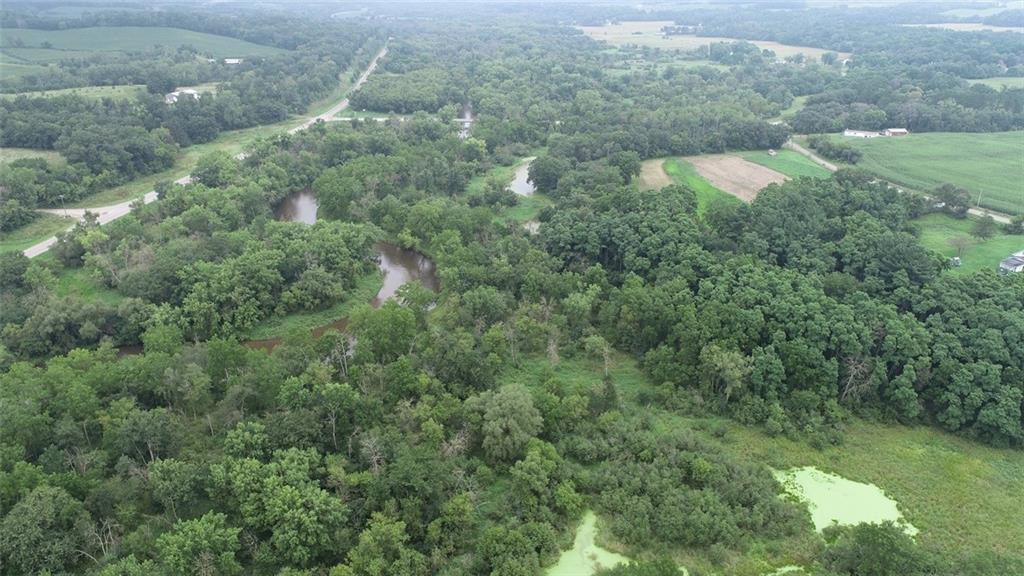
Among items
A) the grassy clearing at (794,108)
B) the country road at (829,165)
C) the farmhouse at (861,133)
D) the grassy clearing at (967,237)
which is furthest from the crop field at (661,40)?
the grassy clearing at (967,237)

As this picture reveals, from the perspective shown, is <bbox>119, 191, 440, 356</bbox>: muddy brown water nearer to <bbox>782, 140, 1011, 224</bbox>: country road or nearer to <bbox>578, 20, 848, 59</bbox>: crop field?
<bbox>782, 140, 1011, 224</bbox>: country road

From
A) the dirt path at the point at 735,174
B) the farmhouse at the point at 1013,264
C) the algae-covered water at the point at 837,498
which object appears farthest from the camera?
the dirt path at the point at 735,174

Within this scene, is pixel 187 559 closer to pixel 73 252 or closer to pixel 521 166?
pixel 73 252

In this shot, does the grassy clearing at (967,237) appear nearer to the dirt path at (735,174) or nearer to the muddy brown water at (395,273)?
the dirt path at (735,174)

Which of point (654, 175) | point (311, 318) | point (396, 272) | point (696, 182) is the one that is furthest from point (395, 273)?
point (696, 182)

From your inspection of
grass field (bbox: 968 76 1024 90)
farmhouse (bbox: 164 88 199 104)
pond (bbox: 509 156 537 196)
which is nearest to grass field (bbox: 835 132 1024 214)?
grass field (bbox: 968 76 1024 90)

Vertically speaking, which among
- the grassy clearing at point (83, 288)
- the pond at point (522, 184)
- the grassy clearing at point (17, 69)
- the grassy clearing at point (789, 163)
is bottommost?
the grassy clearing at point (83, 288)

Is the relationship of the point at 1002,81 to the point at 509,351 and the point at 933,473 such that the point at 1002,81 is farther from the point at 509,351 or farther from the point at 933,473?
the point at 509,351
